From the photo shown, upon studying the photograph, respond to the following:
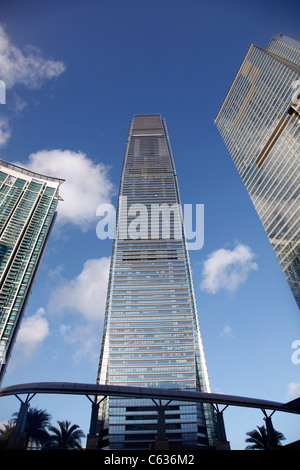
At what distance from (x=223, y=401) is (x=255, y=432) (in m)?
12.3

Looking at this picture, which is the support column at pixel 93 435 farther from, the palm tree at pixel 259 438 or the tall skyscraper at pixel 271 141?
the tall skyscraper at pixel 271 141

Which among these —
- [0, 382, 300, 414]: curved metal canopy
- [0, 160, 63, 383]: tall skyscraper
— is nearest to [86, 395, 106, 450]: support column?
[0, 382, 300, 414]: curved metal canopy

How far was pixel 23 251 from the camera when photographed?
106m

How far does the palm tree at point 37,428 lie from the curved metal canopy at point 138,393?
12818 mm

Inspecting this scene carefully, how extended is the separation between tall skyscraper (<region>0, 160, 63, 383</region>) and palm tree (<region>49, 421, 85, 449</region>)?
59158 mm

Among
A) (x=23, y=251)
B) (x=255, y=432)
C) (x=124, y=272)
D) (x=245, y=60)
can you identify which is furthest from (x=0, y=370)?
(x=245, y=60)

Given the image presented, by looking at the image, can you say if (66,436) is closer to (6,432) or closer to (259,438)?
(6,432)

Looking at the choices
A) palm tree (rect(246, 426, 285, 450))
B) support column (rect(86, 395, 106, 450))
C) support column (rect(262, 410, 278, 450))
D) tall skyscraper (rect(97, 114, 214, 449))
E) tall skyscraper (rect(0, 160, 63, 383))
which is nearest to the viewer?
support column (rect(86, 395, 106, 450))

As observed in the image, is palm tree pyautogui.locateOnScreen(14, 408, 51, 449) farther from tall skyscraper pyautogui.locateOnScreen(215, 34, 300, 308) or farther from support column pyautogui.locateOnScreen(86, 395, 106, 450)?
tall skyscraper pyautogui.locateOnScreen(215, 34, 300, 308)

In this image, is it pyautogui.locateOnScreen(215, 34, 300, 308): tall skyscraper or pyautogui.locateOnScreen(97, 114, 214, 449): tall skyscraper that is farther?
pyautogui.locateOnScreen(97, 114, 214, 449): tall skyscraper

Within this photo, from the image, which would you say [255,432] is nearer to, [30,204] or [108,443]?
[108,443]

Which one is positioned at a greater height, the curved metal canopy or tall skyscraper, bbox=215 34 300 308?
tall skyscraper, bbox=215 34 300 308

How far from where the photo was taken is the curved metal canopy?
875 inches

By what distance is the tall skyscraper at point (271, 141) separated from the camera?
6850cm
